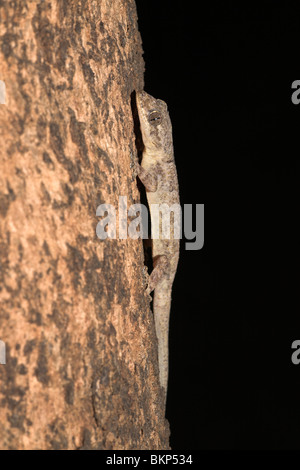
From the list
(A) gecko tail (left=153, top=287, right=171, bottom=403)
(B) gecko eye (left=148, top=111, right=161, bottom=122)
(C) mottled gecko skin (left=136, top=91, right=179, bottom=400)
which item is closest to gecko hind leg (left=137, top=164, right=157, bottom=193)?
(C) mottled gecko skin (left=136, top=91, right=179, bottom=400)

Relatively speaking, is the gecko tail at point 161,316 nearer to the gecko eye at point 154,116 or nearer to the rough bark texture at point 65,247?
the rough bark texture at point 65,247

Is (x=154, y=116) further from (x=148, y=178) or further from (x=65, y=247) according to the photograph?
(x=65, y=247)

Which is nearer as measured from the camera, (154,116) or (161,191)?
(154,116)

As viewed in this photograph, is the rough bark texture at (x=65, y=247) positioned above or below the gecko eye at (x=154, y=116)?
below

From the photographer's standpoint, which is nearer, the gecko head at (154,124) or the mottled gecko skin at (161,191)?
the gecko head at (154,124)

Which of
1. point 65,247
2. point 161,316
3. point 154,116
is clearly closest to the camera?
point 65,247

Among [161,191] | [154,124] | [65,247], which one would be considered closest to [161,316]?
[161,191]

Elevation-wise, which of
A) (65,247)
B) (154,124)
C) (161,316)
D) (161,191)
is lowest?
(161,316)

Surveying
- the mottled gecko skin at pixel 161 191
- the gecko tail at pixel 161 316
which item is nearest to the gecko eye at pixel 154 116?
the mottled gecko skin at pixel 161 191
